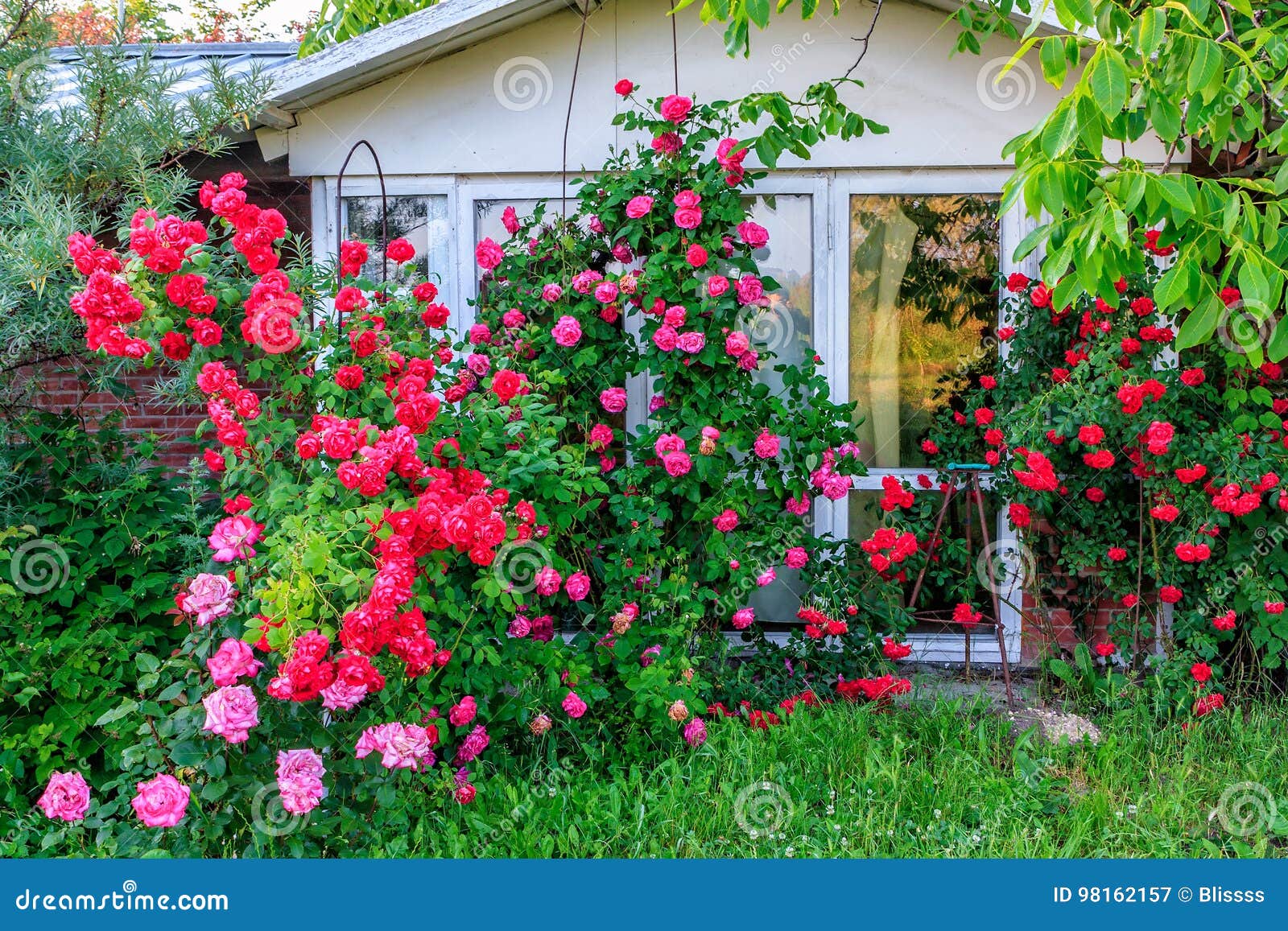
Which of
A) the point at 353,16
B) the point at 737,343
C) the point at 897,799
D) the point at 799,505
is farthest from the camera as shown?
the point at 353,16

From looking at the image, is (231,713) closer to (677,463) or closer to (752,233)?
(677,463)

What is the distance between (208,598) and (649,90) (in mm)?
3152

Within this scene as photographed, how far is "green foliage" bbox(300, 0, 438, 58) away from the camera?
7.17 m

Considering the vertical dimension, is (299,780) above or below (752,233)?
below

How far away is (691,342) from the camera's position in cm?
398

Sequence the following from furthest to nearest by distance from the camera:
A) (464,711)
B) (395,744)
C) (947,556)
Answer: (947,556) < (464,711) < (395,744)

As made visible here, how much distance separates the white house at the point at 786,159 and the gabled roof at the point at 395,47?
19 mm

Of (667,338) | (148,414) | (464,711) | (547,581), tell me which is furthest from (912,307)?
(148,414)

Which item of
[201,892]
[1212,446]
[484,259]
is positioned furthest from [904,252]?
[201,892]

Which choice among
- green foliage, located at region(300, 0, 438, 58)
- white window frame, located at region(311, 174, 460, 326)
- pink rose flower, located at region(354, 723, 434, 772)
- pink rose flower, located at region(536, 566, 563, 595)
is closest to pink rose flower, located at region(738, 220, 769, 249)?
white window frame, located at region(311, 174, 460, 326)

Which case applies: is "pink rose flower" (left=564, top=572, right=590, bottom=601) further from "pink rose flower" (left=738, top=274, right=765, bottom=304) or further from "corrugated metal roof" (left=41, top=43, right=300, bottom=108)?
"corrugated metal roof" (left=41, top=43, right=300, bottom=108)

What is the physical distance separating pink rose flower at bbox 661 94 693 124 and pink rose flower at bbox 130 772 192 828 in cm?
313

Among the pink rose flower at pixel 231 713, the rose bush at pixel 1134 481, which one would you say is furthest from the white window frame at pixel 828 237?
the pink rose flower at pixel 231 713

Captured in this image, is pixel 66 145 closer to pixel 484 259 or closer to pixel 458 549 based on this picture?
pixel 484 259
